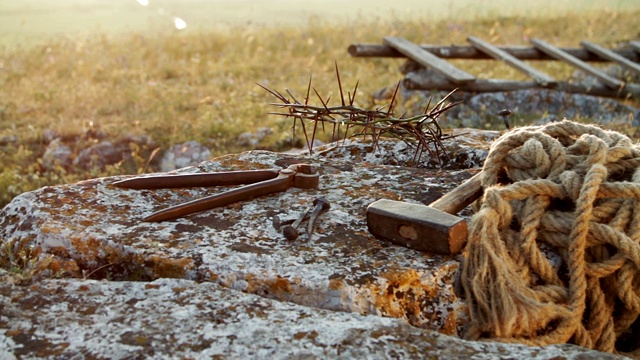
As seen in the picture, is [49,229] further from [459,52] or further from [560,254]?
[459,52]

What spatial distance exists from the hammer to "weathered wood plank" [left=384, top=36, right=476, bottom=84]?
4807 millimetres

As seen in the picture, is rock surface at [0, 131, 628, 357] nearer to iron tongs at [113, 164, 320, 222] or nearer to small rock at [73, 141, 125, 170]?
iron tongs at [113, 164, 320, 222]

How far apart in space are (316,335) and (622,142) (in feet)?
4.77

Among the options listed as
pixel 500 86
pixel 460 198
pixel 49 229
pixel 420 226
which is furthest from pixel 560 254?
pixel 500 86

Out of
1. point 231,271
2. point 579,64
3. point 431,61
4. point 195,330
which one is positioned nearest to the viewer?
point 195,330

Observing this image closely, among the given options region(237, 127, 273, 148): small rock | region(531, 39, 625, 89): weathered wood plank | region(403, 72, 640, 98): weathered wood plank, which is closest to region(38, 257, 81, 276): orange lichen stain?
region(237, 127, 273, 148): small rock

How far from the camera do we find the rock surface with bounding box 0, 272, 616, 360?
5.19 feet

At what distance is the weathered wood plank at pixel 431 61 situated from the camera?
6.87 meters

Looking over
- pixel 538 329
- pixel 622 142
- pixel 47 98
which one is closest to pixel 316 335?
pixel 538 329

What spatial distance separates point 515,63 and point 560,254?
18.6 feet

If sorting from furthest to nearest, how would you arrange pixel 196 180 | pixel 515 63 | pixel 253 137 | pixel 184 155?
pixel 515 63 → pixel 253 137 → pixel 184 155 → pixel 196 180

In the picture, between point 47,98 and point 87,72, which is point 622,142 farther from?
point 87,72

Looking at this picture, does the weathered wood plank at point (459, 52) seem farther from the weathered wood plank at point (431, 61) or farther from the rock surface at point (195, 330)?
the rock surface at point (195, 330)

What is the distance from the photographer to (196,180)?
263 centimetres
